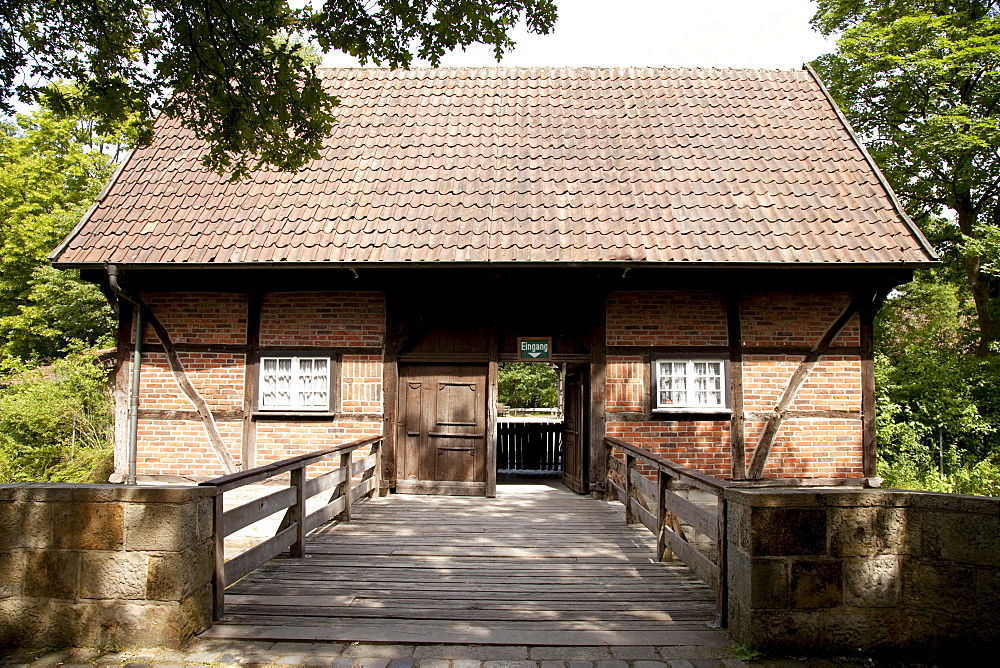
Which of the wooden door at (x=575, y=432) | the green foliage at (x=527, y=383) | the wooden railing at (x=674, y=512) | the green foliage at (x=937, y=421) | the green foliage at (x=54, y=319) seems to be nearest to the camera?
the wooden railing at (x=674, y=512)

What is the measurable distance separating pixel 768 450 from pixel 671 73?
691 centimetres

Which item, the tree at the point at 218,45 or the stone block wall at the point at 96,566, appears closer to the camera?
the stone block wall at the point at 96,566

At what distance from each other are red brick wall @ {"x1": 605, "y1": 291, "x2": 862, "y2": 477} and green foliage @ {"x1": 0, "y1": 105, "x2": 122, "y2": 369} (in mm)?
15988

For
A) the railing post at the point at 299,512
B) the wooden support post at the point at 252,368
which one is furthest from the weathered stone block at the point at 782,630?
the wooden support post at the point at 252,368

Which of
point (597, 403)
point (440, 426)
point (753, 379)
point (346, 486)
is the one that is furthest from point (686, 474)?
point (440, 426)

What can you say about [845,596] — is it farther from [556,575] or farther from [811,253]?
[811,253]

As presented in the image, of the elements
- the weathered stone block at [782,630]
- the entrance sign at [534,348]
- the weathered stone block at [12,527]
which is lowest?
the weathered stone block at [782,630]

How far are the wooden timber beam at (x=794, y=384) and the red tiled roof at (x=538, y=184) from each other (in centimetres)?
86

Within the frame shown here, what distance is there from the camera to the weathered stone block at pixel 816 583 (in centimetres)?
364

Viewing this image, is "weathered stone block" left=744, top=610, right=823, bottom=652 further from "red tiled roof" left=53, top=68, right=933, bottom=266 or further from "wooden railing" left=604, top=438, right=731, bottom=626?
"red tiled roof" left=53, top=68, right=933, bottom=266

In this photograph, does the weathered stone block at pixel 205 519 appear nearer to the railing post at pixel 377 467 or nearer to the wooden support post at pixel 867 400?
the railing post at pixel 377 467

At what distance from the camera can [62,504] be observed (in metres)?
3.75

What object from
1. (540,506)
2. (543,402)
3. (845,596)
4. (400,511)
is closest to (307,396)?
(400,511)

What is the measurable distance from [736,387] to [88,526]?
23.5 feet
